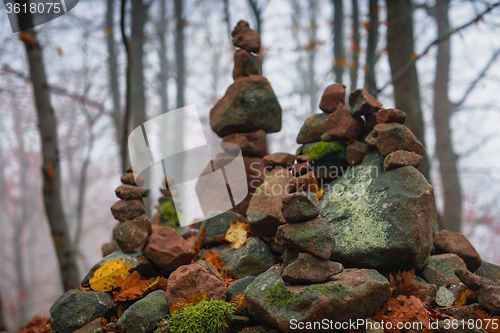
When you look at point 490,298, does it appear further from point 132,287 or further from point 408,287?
point 132,287

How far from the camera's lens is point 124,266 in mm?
3062

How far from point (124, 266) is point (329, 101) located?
2.66 metres

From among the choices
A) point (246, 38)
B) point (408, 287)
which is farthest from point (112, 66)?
point (408, 287)

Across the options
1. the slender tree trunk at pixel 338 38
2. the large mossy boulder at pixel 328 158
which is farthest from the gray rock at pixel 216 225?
the slender tree trunk at pixel 338 38

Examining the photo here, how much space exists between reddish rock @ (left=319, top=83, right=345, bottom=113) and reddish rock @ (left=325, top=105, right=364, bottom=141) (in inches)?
6.5

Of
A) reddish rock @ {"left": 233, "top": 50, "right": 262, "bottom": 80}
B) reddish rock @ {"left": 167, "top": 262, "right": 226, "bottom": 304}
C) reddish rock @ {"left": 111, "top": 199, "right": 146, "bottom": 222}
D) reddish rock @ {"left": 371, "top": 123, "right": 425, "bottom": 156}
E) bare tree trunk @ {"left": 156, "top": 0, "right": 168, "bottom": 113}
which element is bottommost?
reddish rock @ {"left": 167, "top": 262, "right": 226, "bottom": 304}

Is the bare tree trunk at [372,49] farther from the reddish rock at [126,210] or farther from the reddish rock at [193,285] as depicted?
the reddish rock at [193,285]

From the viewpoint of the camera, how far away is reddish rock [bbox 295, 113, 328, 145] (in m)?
3.79

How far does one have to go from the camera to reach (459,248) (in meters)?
3.17

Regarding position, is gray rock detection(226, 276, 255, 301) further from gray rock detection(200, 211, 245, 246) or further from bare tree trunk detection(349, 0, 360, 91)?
bare tree trunk detection(349, 0, 360, 91)

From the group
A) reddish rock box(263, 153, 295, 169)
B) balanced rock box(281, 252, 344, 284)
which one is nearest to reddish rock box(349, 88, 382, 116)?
reddish rock box(263, 153, 295, 169)

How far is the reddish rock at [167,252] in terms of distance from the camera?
3111 millimetres

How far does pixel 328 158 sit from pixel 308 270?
5.10 feet

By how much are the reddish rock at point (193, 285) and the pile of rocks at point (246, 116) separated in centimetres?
146
